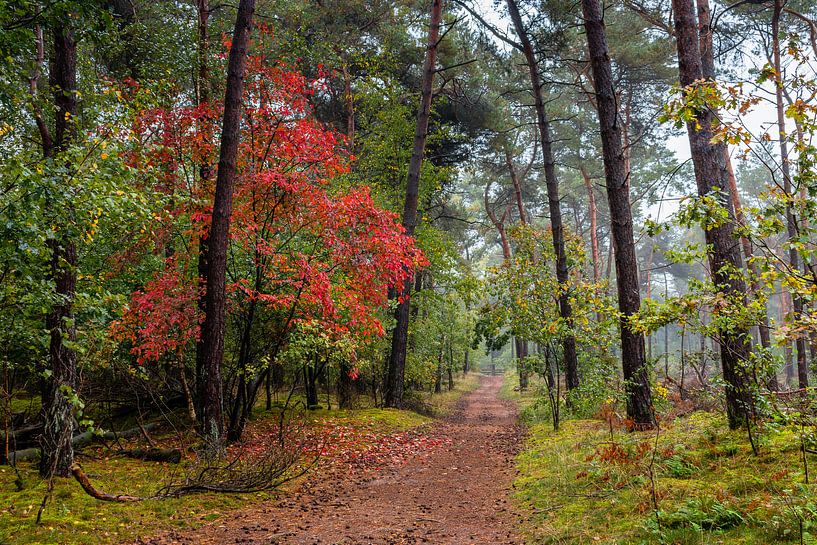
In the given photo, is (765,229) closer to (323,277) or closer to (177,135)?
(323,277)

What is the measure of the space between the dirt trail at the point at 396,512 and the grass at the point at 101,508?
33cm

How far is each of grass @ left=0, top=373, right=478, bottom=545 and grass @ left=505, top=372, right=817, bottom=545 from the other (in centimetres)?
355

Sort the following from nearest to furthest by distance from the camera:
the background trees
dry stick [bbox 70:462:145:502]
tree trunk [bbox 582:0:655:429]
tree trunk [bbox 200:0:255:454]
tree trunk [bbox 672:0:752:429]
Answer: the background trees, dry stick [bbox 70:462:145:502], tree trunk [bbox 672:0:752:429], tree trunk [bbox 200:0:255:454], tree trunk [bbox 582:0:655:429]

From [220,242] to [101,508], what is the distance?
11.7 ft

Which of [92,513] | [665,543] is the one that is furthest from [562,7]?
[92,513]

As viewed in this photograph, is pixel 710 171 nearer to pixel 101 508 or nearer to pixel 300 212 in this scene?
pixel 300 212

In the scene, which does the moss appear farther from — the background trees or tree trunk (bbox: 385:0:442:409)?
tree trunk (bbox: 385:0:442:409)

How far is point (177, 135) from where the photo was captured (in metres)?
8.14

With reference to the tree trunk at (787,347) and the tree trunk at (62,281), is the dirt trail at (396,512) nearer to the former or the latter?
the tree trunk at (62,281)

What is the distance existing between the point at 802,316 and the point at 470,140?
1541cm

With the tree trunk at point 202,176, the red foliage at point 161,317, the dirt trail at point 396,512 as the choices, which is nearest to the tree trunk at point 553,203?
the dirt trail at point 396,512

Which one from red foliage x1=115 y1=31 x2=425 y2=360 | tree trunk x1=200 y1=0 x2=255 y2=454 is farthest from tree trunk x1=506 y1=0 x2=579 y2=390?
tree trunk x1=200 y1=0 x2=255 y2=454

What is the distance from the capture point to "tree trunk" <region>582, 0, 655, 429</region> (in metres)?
7.58

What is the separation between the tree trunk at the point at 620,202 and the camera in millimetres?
7582
